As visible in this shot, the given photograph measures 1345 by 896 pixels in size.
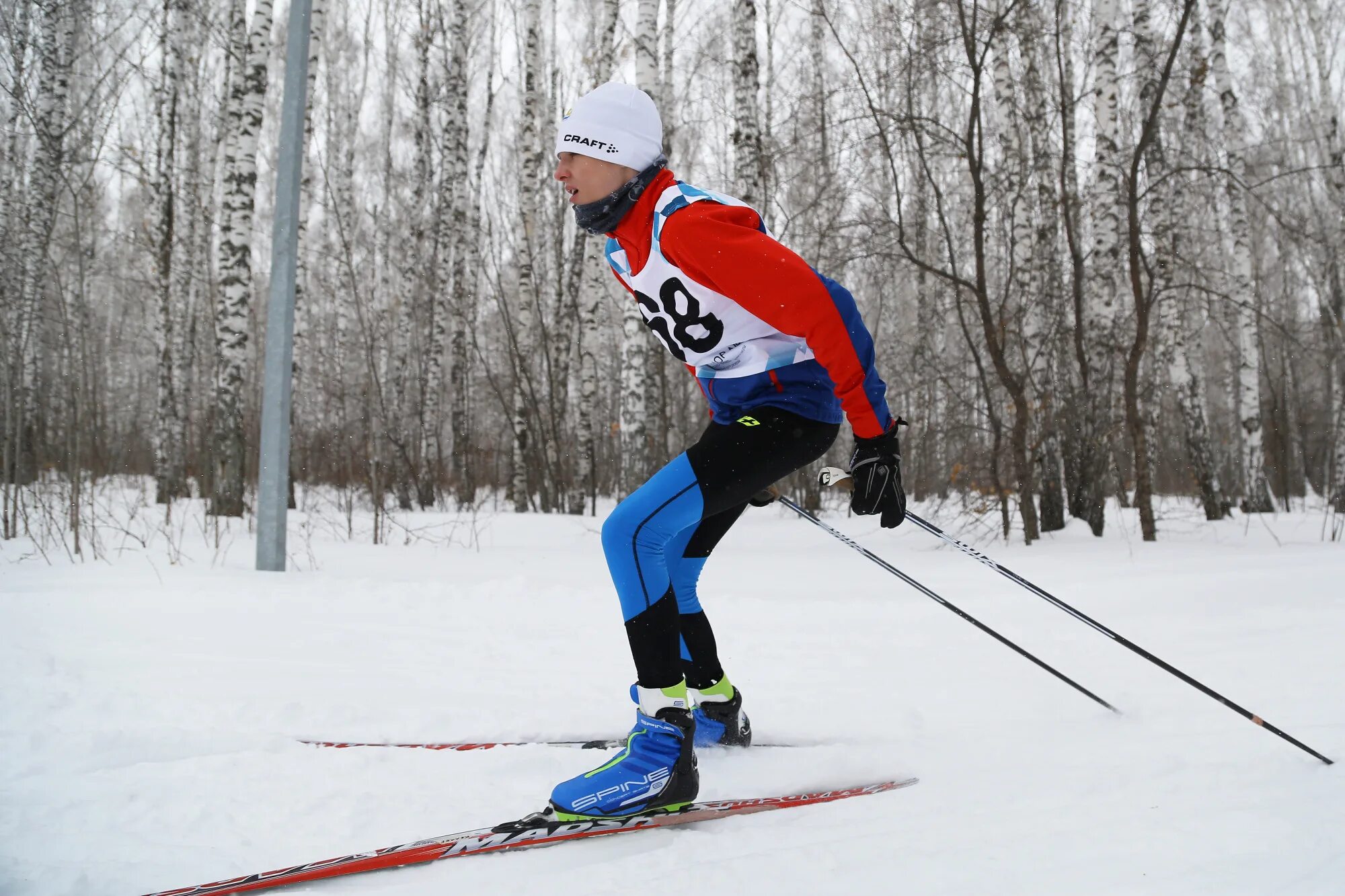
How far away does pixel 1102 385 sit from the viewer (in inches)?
298

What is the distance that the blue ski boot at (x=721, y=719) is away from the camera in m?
2.46

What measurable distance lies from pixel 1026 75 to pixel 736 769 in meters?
9.44

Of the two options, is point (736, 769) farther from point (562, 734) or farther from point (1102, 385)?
point (1102, 385)

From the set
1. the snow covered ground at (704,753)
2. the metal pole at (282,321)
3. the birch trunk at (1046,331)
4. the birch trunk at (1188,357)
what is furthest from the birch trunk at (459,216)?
the birch trunk at (1188,357)

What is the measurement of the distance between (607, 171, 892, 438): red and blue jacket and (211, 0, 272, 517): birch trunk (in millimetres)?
6653

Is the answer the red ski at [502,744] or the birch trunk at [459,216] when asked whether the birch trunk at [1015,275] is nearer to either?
the red ski at [502,744]

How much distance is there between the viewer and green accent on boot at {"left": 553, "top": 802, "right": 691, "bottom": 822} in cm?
183

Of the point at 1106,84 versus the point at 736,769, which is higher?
the point at 1106,84

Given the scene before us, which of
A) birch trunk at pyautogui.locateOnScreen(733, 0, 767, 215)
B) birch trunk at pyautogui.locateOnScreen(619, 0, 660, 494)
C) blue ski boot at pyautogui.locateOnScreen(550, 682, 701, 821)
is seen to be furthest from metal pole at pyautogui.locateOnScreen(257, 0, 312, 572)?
birch trunk at pyautogui.locateOnScreen(733, 0, 767, 215)

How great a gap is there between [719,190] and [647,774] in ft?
57.7

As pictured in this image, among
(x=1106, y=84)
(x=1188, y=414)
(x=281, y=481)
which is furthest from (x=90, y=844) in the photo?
(x=1188, y=414)

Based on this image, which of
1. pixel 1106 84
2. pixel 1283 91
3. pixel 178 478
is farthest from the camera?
pixel 1283 91

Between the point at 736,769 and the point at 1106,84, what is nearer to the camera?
the point at 736,769

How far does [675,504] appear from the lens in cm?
205
